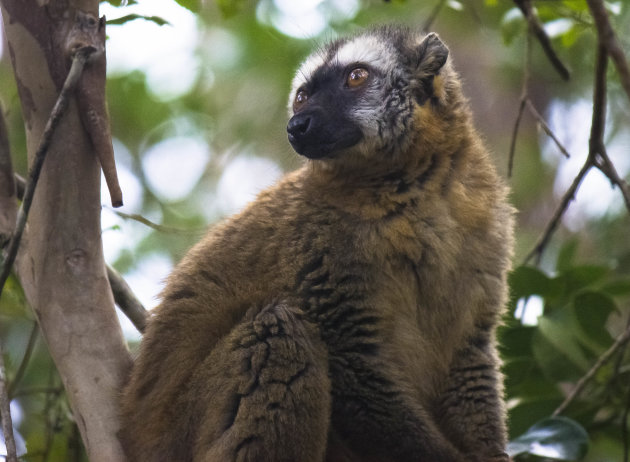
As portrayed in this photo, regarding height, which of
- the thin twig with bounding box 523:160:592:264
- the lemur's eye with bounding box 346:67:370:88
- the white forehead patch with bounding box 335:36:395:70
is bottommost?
the thin twig with bounding box 523:160:592:264

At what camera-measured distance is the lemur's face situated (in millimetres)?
4668

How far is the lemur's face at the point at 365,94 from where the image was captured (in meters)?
4.67

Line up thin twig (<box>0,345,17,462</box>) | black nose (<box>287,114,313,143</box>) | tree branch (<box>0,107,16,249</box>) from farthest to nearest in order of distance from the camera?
black nose (<box>287,114,313,143</box>) < tree branch (<box>0,107,16,249</box>) < thin twig (<box>0,345,17,462</box>)

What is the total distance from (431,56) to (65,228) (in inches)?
89.2

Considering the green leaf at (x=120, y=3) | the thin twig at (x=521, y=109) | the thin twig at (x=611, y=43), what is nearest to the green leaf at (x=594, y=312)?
the thin twig at (x=521, y=109)

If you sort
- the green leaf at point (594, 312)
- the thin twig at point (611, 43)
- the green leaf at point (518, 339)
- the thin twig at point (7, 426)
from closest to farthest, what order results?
the thin twig at point (611, 43), the thin twig at point (7, 426), the green leaf at point (594, 312), the green leaf at point (518, 339)

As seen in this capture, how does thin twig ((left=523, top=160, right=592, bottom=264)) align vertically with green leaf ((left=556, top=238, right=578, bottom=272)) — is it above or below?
above

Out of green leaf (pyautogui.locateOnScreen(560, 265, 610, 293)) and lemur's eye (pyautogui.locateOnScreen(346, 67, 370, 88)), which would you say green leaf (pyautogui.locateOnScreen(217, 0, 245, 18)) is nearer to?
lemur's eye (pyautogui.locateOnScreen(346, 67, 370, 88))

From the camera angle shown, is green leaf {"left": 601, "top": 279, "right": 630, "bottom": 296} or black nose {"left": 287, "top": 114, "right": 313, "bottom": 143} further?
green leaf {"left": 601, "top": 279, "right": 630, "bottom": 296}

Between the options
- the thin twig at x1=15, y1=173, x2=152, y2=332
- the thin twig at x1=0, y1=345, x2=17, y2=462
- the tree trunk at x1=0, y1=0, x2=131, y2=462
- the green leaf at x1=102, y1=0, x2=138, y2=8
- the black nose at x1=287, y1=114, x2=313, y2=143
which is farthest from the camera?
the thin twig at x1=15, y1=173, x2=152, y2=332

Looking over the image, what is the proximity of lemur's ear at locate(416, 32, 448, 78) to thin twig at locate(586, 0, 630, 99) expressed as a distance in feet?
6.50

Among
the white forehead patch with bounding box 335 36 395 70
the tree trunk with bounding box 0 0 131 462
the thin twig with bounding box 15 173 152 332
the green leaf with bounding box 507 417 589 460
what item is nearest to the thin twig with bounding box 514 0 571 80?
the white forehead patch with bounding box 335 36 395 70

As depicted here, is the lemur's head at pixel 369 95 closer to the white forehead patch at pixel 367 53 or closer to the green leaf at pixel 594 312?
the white forehead patch at pixel 367 53

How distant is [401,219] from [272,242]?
0.71 meters
